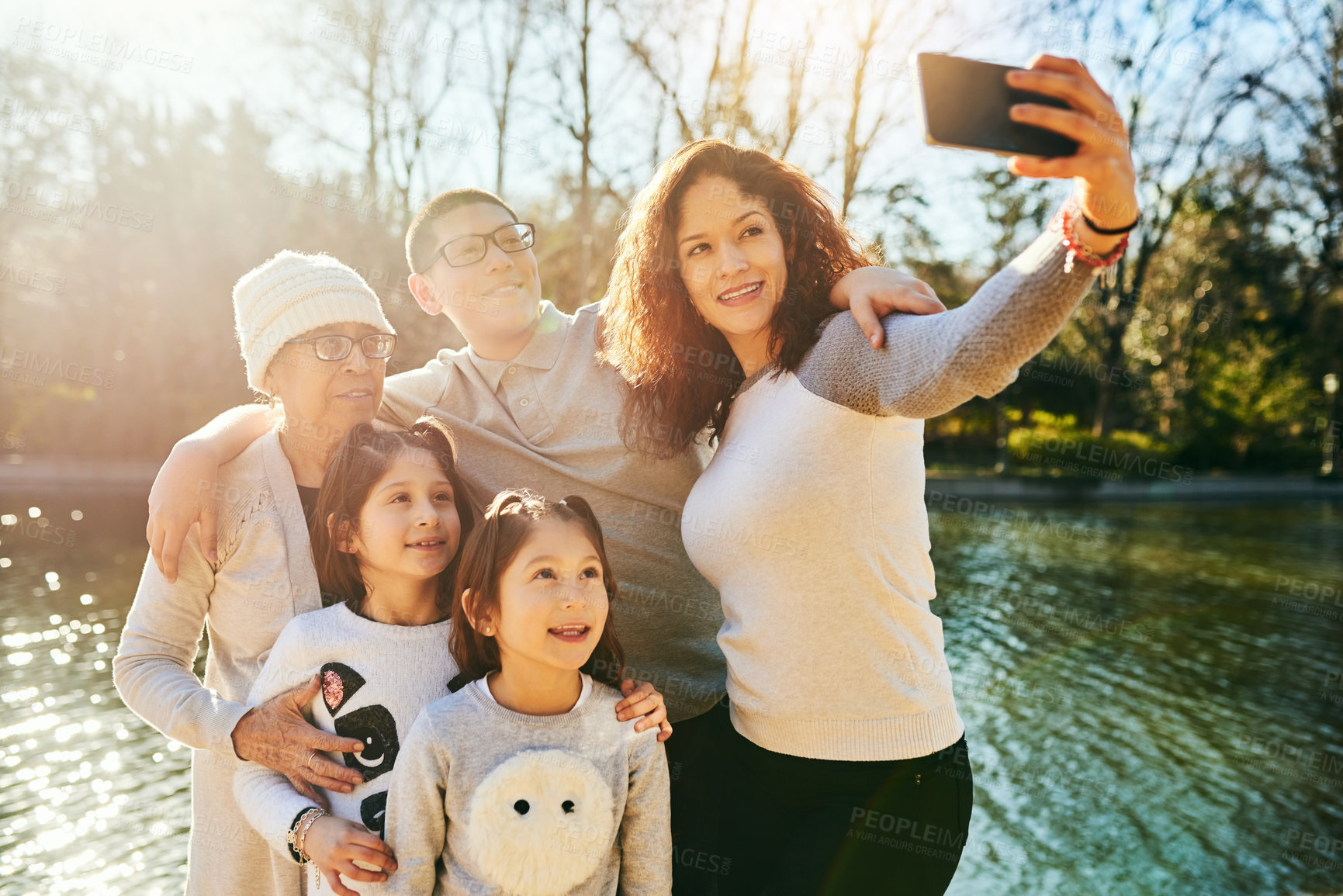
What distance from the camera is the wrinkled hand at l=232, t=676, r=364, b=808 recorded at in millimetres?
1896

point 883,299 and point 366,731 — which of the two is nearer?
point 883,299

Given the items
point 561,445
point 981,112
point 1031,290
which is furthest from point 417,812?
point 981,112

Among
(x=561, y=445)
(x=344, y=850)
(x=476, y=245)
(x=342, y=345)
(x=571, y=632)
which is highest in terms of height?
(x=476, y=245)

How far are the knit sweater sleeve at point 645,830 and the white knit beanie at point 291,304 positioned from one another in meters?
1.25

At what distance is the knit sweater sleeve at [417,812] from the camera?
1.76 metres

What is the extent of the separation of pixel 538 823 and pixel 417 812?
0.23 meters

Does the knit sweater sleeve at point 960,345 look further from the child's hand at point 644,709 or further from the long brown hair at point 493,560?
the child's hand at point 644,709

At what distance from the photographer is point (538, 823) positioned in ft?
5.81

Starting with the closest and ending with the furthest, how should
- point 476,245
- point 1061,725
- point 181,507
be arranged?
point 181,507 → point 476,245 → point 1061,725

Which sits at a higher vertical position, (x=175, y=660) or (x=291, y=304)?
(x=291, y=304)

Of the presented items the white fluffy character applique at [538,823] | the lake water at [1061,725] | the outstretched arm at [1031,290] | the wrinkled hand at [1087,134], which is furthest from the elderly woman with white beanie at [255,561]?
the lake water at [1061,725]

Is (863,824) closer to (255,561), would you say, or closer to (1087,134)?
(1087,134)

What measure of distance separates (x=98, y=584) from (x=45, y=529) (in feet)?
9.70

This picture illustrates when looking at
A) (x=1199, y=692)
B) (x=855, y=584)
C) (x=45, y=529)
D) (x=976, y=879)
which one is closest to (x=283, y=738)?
(x=855, y=584)
